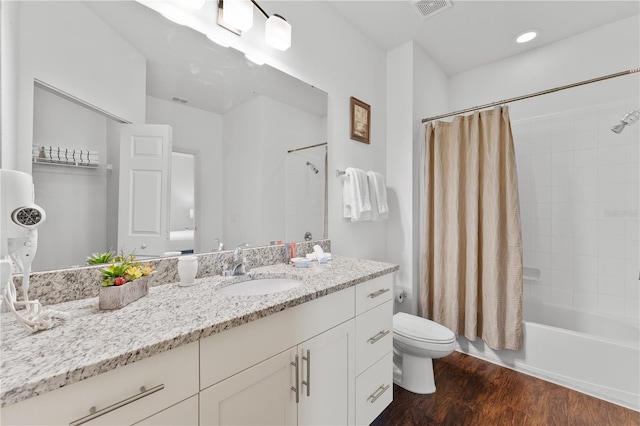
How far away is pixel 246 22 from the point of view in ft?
4.23

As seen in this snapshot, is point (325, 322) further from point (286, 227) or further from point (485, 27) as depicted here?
point (485, 27)

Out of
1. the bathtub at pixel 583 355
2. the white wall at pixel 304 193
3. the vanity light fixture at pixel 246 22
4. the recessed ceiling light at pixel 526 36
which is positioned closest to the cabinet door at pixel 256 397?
the white wall at pixel 304 193

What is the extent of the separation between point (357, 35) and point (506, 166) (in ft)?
4.93

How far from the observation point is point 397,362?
1.89m

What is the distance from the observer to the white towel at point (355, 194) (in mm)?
1899

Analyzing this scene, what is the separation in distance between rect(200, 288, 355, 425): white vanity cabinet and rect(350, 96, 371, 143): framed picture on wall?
1.32 metres

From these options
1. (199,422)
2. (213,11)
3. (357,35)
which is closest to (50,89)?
(213,11)

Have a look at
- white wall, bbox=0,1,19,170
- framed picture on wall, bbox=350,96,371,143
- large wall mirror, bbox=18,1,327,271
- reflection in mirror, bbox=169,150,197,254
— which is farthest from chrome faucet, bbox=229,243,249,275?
framed picture on wall, bbox=350,96,371,143

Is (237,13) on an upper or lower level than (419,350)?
upper

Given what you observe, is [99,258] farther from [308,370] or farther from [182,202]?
[308,370]

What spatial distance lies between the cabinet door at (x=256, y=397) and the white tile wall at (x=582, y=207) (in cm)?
250

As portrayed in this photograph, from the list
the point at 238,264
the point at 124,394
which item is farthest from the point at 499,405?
the point at 124,394

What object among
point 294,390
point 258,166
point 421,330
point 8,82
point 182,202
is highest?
point 8,82

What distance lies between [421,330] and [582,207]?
177 cm
